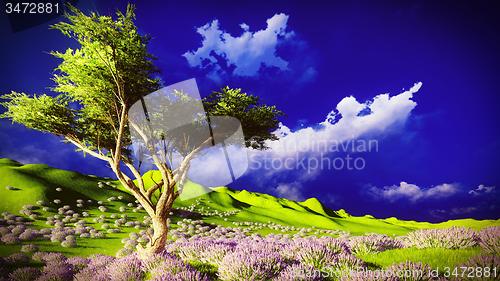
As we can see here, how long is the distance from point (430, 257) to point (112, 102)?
586 inches

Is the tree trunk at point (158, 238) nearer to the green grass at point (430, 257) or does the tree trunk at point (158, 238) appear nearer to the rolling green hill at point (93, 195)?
the green grass at point (430, 257)

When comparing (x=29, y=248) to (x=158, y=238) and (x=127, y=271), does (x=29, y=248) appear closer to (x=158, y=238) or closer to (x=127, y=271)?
(x=158, y=238)

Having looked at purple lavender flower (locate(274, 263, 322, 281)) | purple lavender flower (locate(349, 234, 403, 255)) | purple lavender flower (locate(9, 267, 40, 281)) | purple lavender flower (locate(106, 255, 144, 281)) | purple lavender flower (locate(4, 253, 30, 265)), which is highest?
purple lavender flower (locate(349, 234, 403, 255))

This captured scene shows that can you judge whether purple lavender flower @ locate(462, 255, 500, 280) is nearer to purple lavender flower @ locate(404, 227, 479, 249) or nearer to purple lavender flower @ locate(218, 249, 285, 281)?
purple lavender flower @ locate(404, 227, 479, 249)

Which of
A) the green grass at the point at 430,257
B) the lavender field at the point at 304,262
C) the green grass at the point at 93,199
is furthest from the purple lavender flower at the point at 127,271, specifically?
the green grass at the point at 93,199

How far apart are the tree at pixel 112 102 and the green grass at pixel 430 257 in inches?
366

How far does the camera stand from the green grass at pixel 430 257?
6777mm

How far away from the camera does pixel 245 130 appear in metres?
17.3

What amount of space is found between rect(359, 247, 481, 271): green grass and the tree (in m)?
9.30

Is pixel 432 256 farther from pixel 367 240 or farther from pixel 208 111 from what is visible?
pixel 208 111

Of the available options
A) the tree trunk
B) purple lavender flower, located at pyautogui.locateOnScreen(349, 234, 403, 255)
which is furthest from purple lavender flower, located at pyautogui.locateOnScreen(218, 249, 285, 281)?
the tree trunk

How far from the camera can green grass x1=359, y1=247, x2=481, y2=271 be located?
6.78 metres

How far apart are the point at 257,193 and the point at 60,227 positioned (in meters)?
52.2

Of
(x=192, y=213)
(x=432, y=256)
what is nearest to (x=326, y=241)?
(x=432, y=256)
